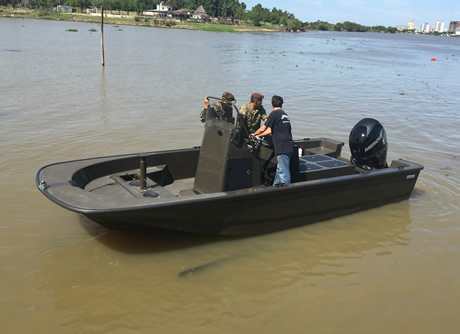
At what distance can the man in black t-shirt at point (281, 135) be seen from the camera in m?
5.99

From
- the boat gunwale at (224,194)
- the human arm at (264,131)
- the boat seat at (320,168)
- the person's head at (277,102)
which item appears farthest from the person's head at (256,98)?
the boat gunwale at (224,194)

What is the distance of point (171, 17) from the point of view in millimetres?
114562

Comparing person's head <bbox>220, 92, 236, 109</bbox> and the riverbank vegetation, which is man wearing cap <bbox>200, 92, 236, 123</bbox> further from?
the riverbank vegetation

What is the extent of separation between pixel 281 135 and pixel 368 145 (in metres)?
2.26

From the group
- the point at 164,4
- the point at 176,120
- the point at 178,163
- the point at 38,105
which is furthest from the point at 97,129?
the point at 164,4

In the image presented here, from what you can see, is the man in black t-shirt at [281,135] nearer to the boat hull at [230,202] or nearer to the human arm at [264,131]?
the human arm at [264,131]

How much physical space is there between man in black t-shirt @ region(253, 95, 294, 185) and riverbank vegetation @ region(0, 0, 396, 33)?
79.8 metres

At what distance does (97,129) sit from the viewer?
1116cm

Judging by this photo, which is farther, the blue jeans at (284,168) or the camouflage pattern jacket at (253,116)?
the camouflage pattern jacket at (253,116)

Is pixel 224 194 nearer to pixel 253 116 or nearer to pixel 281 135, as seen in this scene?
pixel 281 135

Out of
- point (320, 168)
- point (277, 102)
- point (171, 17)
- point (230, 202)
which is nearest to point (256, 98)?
point (277, 102)

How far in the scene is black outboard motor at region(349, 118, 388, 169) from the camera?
294 inches

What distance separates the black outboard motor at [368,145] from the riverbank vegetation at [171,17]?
258ft

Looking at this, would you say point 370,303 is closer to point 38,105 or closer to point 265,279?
point 265,279
